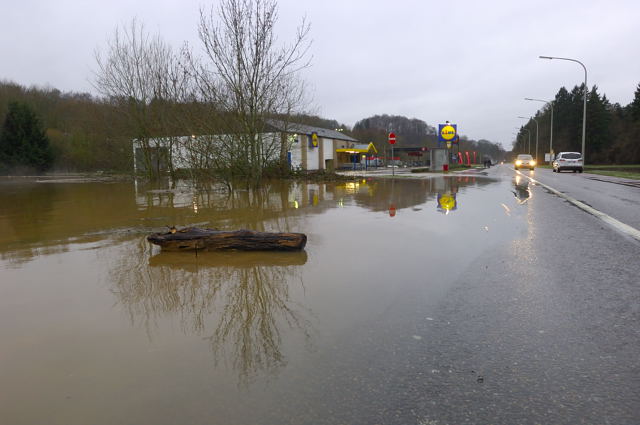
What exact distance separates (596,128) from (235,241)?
293 ft

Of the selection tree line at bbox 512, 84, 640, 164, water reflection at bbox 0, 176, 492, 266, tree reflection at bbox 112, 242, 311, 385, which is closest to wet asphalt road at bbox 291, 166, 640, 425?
tree reflection at bbox 112, 242, 311, 385

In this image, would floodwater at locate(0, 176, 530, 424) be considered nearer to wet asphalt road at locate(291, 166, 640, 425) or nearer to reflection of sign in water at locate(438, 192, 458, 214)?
wet asphalt road at locate(291, 166, 640, 425)

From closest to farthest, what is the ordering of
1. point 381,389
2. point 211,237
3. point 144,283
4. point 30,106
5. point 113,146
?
point 381,389, point 144,283, point 211,237, point 113,146, point 30,106

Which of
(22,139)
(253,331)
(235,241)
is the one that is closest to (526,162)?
(235,241)

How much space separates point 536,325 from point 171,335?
9.83 feet

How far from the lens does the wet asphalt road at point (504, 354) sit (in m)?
2.34

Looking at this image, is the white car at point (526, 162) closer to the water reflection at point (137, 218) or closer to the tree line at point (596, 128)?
the tree line at point (596, 128)

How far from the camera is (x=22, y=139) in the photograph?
2191 inches

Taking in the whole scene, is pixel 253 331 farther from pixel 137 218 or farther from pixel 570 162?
pixel 570 162

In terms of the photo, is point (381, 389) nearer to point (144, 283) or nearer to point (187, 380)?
point (187, 380)

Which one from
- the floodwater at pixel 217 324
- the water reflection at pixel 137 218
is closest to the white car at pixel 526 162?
the water reflection at pixel 137 218

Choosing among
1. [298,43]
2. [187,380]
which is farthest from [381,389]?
[298,43]

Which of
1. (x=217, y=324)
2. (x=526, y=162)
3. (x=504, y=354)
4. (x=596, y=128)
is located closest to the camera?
(x=504, y=354)

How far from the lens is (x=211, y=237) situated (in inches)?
247
